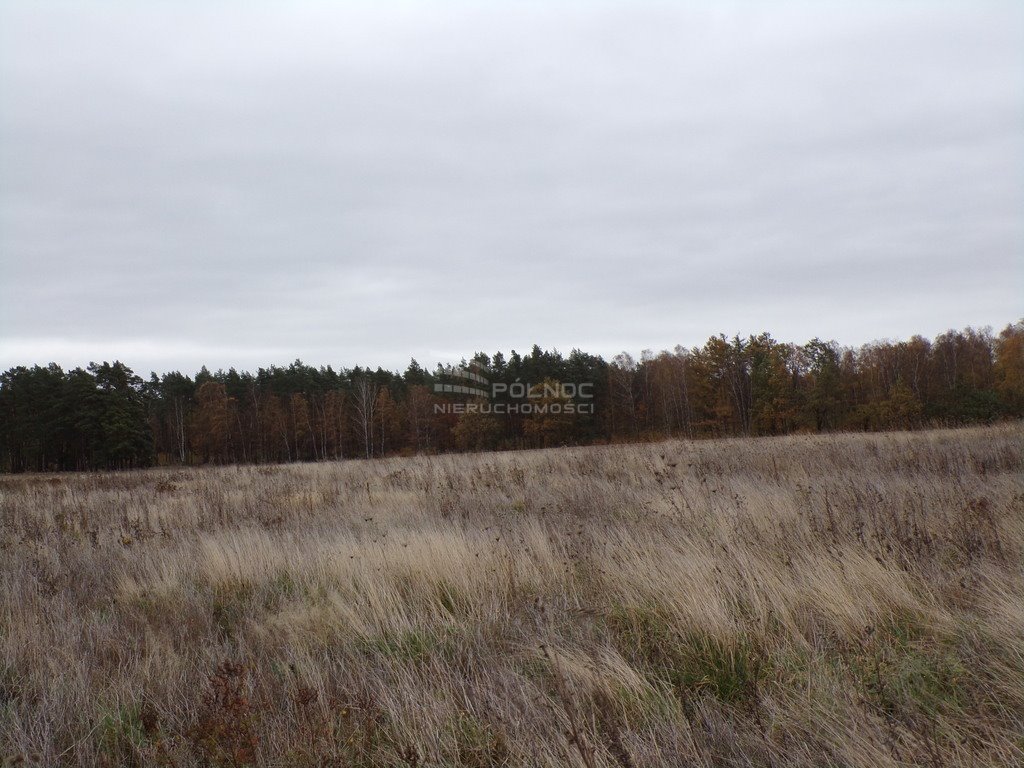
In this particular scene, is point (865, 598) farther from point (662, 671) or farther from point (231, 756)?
point (231, 756)

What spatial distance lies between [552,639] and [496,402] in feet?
178

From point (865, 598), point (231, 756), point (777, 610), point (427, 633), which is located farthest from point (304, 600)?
point (865, 598)

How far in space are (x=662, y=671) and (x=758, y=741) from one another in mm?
743

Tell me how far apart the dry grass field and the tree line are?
1387 inches

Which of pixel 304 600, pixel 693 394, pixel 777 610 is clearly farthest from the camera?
pixel 693 394

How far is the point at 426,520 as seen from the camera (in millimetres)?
7230

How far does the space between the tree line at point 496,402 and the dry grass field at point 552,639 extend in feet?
116

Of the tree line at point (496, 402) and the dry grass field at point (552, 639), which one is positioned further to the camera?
the tree line at point (496, 402)

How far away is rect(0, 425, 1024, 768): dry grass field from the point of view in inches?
90.6

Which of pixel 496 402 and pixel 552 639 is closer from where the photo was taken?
pixel 552 639

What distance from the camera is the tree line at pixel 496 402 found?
43250mm

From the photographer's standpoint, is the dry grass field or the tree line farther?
the tree line

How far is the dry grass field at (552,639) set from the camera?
2301 millimetres

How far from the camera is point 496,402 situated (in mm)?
57344
